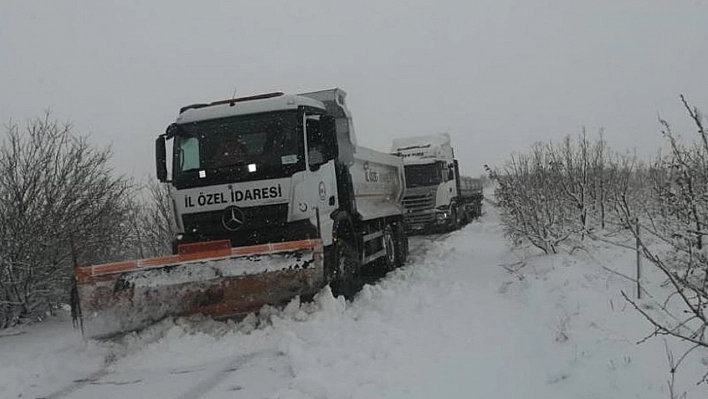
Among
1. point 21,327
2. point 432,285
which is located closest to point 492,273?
point 432,285

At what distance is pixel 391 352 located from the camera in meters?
6.16

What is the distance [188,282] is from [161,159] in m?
2.21

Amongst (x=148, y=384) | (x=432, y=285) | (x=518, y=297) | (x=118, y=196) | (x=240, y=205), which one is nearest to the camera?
(x=148, y=384)

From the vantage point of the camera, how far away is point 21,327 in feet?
32.8

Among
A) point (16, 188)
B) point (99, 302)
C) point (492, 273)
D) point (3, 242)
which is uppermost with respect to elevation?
point (16, 188)

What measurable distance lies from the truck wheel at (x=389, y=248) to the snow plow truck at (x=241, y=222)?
292 centimetres

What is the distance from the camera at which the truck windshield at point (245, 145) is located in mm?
8680

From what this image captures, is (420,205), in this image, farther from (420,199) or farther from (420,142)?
(420,142)

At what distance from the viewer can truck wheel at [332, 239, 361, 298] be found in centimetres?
927

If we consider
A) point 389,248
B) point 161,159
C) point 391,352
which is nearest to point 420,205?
point 389,248

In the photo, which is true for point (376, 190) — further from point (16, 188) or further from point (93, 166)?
point (16, 188)

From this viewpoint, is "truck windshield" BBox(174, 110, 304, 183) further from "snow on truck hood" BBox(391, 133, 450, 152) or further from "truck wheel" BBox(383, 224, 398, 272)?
"snow on truck hood" BBox(391, 133, 450, 152)

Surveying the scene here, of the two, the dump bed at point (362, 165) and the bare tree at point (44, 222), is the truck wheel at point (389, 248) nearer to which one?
the dump bed at point (362, 165)

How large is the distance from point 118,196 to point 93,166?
105 centimetres
